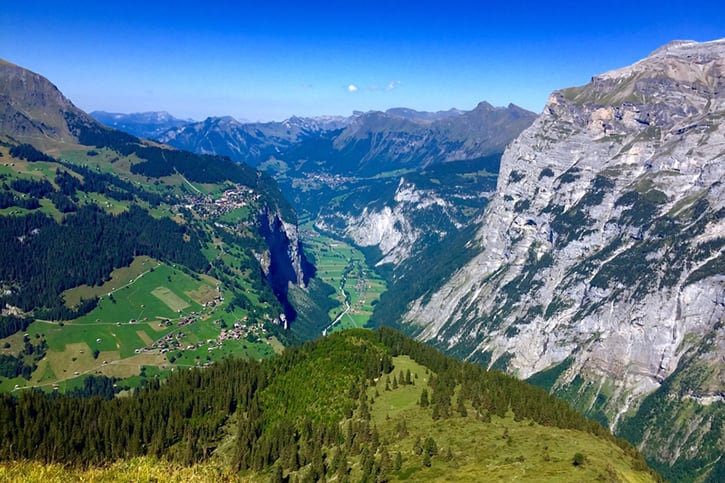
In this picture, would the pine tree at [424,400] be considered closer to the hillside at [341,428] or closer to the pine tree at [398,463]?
the hillside at [341,428]

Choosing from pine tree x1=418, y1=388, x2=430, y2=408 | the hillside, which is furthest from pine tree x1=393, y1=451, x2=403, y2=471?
pine tree x1=418, y1=388, x2=430, y2=408

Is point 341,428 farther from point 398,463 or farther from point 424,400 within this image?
point 398,463

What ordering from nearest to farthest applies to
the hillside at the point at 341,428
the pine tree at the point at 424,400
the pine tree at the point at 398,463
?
the hillside at the point at 341,428, the pine tree at the point at 398,463, the pine tree at the point at 424,400

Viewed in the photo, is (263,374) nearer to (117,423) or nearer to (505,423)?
(117,423)

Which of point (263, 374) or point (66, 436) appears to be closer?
point (66, 436)

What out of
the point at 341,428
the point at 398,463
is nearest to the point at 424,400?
the point at 341,428

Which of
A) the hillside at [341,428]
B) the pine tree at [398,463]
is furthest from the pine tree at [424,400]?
the pine tree at [398,463]

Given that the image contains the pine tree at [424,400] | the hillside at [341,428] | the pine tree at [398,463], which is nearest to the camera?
the hillside at [341,428]

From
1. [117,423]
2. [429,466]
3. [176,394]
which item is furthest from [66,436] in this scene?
[429,466]
